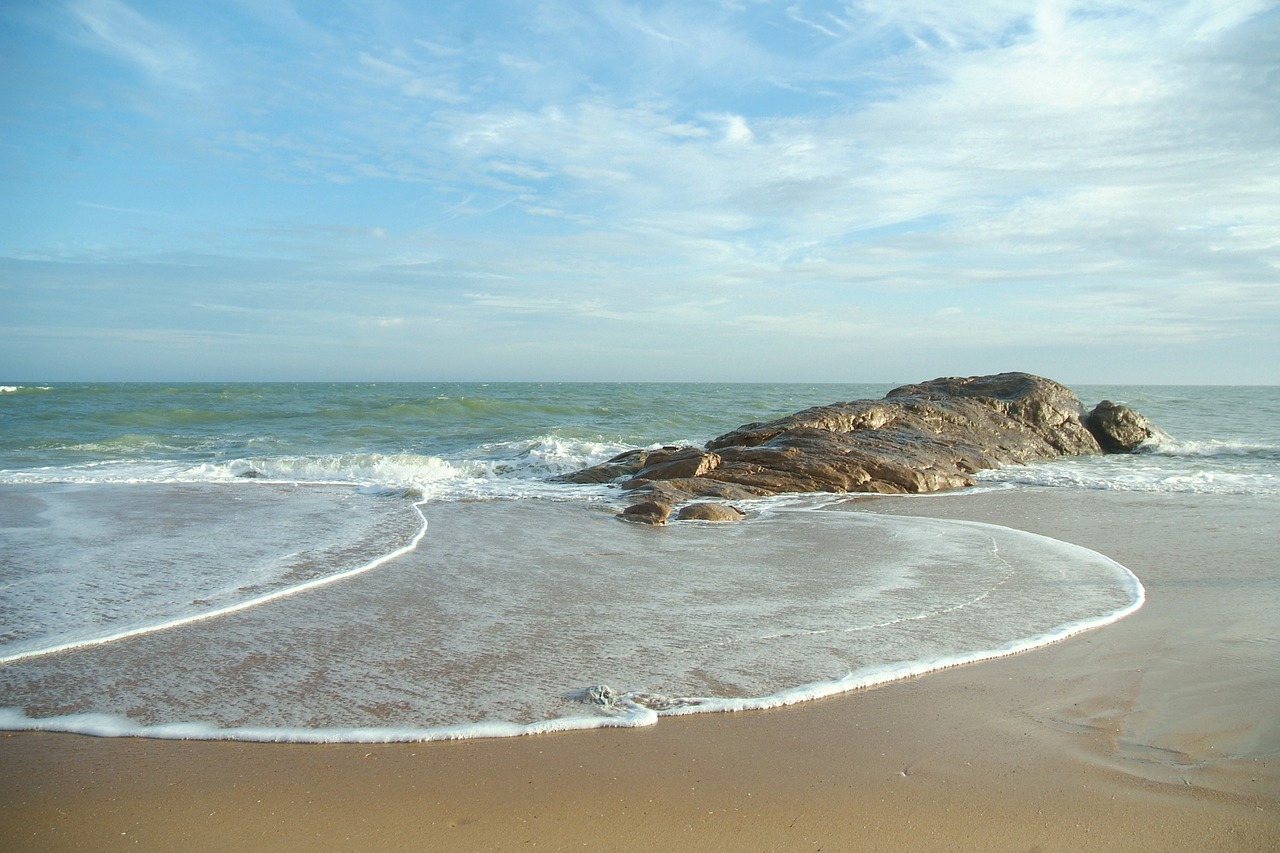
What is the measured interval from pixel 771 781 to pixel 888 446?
11.3m

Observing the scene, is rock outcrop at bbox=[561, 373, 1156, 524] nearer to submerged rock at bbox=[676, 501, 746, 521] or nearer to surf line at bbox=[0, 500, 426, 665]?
submerged rock at bbox=[676, 501, 746, 521]

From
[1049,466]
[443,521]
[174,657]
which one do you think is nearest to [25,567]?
[174,657]

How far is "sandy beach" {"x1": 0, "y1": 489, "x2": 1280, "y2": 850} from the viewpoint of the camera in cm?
277

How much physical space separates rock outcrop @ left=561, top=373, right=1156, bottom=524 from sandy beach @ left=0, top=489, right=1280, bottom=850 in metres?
5.68

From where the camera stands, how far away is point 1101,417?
18.3 metres

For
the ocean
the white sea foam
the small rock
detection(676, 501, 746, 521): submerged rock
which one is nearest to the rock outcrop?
the small rock

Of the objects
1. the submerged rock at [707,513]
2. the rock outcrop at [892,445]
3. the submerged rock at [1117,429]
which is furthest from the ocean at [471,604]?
the submerged rock at [1117,429]

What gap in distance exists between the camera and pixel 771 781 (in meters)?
3.12

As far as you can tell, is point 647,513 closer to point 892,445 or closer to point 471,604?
point 471,604

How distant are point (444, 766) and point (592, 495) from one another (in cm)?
846

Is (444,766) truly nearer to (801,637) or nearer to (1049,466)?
(801,637)

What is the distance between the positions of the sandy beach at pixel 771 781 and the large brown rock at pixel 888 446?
627 cm

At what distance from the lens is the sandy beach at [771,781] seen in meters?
2.77

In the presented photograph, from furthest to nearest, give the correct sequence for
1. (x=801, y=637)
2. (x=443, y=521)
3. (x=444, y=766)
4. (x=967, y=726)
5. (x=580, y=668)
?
1. (x=443, y=521)
2. (x=801, y=637)
3. (x=580, y=668)
4. (x=967, y=726)
5. (x=444, y=766)
